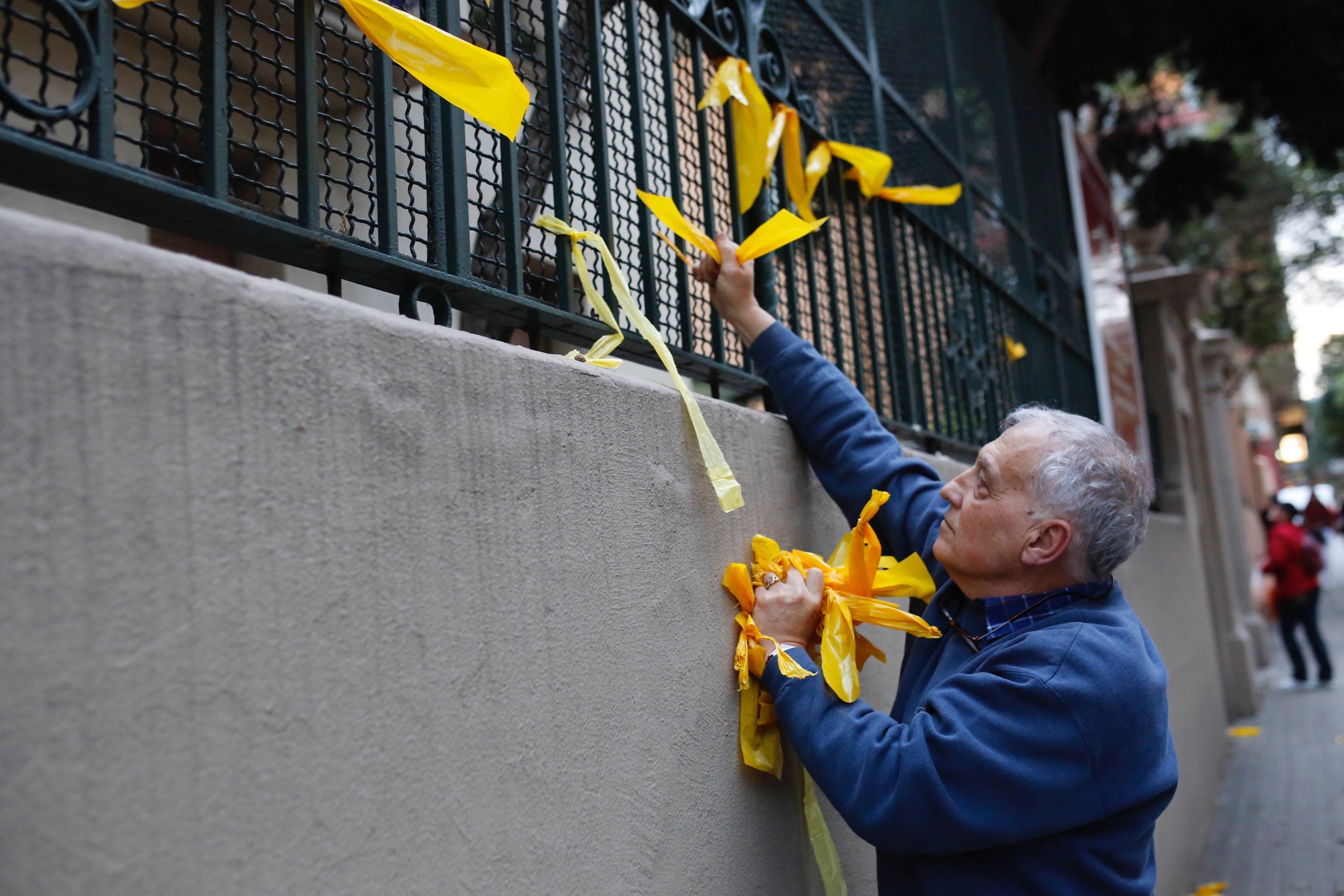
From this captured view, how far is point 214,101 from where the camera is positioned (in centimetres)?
116

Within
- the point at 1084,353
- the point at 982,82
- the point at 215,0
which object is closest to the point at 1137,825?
the point at 215,0

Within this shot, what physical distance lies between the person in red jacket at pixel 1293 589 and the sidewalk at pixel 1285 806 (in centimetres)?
38

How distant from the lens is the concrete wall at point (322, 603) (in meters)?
0.81

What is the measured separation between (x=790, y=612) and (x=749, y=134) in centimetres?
107

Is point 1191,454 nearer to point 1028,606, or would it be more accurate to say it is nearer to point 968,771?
point 1028,606

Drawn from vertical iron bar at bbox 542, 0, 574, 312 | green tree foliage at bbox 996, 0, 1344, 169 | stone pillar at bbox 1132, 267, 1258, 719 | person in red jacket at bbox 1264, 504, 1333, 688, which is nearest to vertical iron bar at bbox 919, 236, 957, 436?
vertical iron bar at bbox 542, 0, 574, 312

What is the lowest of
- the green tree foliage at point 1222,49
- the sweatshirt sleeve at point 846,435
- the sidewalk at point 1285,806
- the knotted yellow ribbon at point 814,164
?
the sidewalk at point 1285,806

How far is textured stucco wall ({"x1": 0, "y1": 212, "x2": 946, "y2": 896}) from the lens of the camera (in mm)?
814

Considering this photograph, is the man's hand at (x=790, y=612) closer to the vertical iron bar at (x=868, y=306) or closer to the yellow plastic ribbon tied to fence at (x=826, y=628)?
the yellow plastic ribbon tied to fence at (x=826, y=628)

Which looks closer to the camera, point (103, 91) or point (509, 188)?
point (103, 91)

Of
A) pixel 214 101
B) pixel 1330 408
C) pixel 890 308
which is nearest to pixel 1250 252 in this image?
pixel 890 308

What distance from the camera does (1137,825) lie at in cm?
169

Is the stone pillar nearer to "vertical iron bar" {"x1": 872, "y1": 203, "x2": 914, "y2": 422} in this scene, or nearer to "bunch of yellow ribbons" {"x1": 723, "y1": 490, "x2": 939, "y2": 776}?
"vertical iron bar" {"x1": 872, "y1": 203, "x2": 914, "y2": 422}

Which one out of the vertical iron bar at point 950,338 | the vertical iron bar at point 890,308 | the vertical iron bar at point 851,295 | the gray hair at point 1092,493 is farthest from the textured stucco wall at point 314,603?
the vertical iron bar at point 950,338
